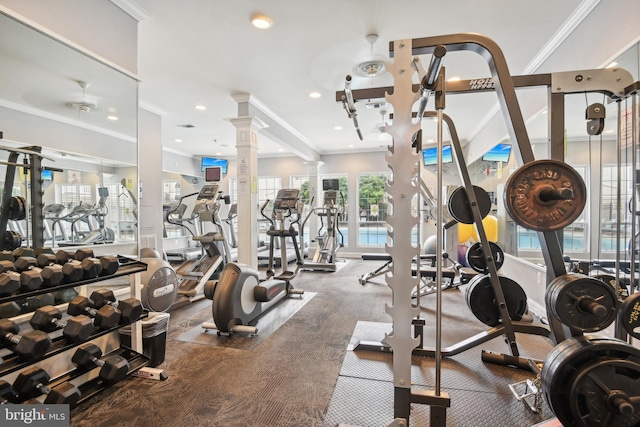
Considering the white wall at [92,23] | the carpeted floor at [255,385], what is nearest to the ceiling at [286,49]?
the white wall at [92,23]

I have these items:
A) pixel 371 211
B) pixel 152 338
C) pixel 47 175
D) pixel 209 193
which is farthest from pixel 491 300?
pixel 371 211

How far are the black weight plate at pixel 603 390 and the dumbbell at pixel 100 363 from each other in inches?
93.1

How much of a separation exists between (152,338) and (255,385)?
87cm

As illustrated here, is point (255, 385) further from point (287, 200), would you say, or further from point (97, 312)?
point (287, 200)

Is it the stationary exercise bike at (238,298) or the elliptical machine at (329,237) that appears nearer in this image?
the stationary exercise bike at (238,298)

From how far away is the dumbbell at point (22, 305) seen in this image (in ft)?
5.57

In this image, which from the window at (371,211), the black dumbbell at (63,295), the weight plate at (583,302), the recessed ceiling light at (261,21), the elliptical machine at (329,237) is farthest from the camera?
the window at (371,211)

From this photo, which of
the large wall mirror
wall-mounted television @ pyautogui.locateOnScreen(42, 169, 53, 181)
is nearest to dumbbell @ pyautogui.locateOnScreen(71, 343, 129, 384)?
the large wall mirror

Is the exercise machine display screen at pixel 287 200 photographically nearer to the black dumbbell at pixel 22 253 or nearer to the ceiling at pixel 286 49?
the ceiling at pixel 286 49

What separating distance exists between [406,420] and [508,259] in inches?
161

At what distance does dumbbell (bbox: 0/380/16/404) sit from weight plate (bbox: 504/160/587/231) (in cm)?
252

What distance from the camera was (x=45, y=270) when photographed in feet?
5.03

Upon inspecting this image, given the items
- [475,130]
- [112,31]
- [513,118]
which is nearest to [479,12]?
[513,118]

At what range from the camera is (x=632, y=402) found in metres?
1.13
